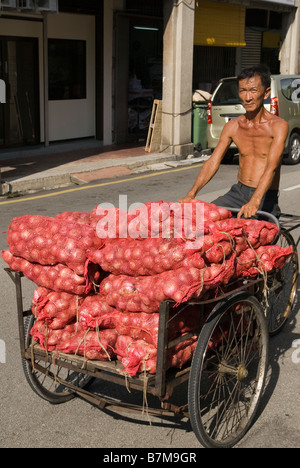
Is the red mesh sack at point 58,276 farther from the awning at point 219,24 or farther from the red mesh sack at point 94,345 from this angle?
the awning at point 219,24

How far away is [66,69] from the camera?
1705cm

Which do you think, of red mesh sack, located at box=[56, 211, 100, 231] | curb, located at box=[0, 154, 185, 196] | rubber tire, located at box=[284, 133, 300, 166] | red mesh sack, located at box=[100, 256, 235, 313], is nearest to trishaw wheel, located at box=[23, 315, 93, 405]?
red mesh sack, located at box=[100, 256, 235, 313]

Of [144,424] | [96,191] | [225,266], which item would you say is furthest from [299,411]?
[96,191]

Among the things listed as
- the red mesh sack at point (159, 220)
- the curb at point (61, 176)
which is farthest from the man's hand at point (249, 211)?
the curb at point (61, 176)

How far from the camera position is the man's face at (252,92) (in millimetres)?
4961

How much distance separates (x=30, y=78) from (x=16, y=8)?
118 inches

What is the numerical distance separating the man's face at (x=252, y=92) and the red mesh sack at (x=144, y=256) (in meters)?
1.83

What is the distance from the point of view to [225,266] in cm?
366

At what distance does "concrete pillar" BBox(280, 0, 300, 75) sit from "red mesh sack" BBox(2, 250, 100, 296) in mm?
19940

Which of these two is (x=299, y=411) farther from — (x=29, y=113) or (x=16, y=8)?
(x=29, y=113)

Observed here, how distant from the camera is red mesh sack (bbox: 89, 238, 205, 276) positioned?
3.54m

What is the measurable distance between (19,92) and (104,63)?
8.45 ft

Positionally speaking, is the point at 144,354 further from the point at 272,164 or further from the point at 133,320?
the point at 272,164
